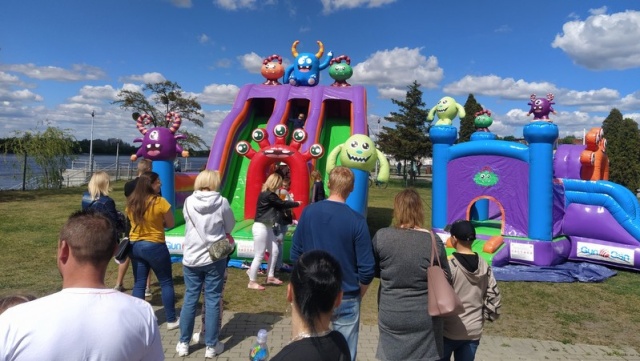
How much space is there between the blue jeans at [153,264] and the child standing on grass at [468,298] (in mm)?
2422

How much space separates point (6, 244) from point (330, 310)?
27.6 ft

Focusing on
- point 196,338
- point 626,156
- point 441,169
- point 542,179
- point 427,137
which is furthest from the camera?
point 427,137

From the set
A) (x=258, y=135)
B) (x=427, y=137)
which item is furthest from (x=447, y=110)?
(x=427, y=137)

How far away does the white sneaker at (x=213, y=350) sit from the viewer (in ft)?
12.1

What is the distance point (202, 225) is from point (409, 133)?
86.8ft

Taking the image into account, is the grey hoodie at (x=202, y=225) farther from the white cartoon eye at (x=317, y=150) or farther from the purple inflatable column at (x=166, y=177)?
the white cartoon eye at (x=317, y=150)

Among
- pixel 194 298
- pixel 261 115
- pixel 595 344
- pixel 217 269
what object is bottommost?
pixel 595 344

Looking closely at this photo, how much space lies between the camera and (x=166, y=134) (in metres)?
7.05

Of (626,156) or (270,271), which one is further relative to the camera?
(626,156)

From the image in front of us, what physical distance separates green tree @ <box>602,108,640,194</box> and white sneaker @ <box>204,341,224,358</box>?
23.4 m

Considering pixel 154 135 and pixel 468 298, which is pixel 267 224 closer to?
pixel 154 135

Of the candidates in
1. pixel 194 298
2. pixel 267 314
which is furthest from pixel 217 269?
pixel 267 314

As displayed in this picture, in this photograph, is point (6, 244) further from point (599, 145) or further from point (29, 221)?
point (599, 145)

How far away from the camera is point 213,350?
146 inches
